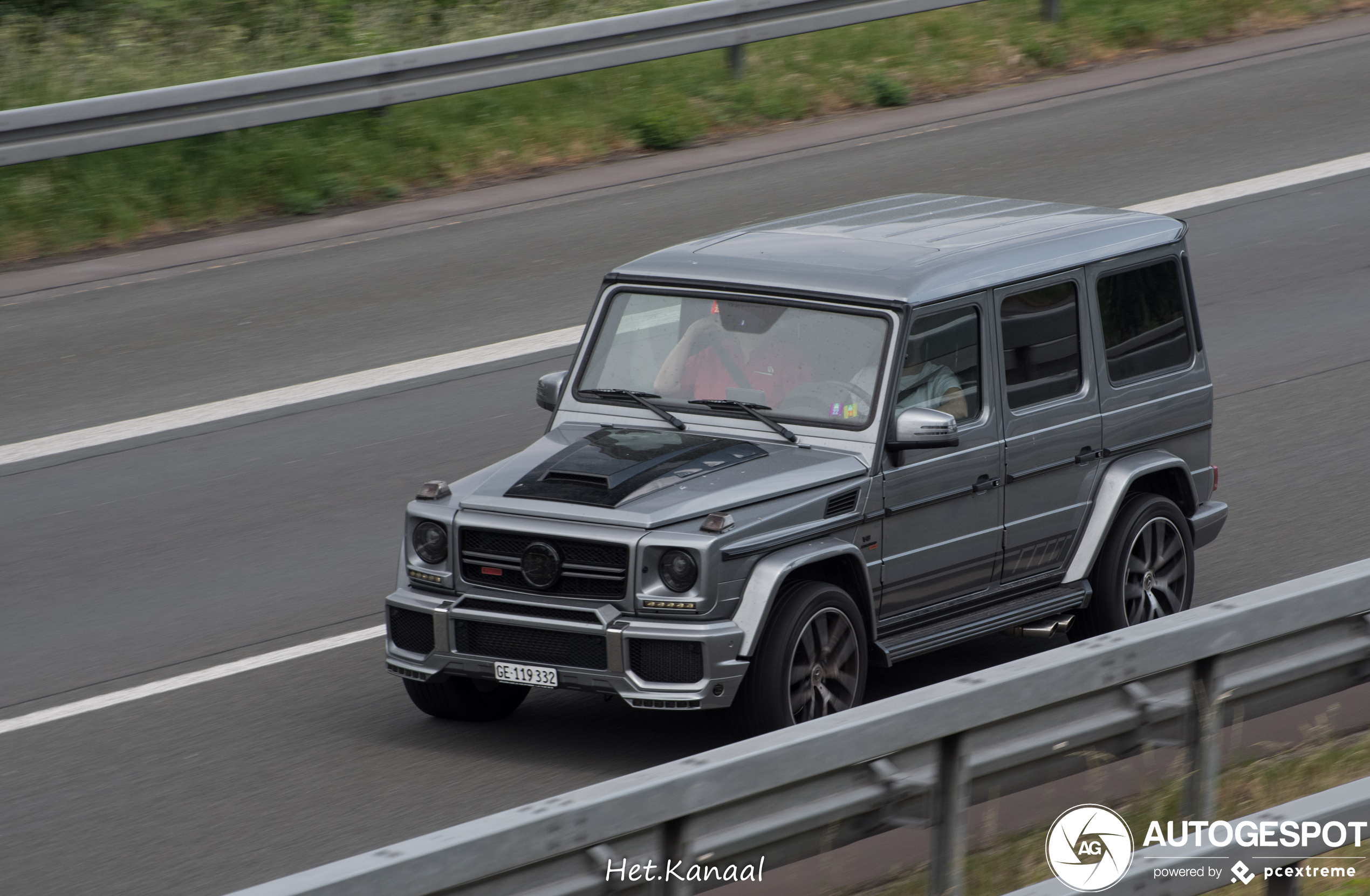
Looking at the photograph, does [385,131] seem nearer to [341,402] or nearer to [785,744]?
[341,402]

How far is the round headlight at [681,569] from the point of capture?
678 centimetres

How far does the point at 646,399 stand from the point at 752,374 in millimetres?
451

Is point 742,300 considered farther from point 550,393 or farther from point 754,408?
point 550,393

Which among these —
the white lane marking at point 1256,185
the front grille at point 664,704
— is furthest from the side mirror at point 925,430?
the white lane marking at point 1256,185

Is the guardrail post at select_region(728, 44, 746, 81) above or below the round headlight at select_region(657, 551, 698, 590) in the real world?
above

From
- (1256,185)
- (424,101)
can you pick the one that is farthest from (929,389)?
(424,101)

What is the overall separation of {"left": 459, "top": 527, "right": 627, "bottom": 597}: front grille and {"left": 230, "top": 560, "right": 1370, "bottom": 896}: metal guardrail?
2128 millimetres

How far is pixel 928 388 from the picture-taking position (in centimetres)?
762

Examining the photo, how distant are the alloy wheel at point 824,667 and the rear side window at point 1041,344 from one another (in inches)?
50.8

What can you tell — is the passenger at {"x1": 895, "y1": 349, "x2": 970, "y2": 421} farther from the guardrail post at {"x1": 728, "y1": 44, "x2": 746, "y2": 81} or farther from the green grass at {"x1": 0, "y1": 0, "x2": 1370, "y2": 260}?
the guardrail post at {"x1": 728, "y1": 44, "x2": 746, "y2": 81}

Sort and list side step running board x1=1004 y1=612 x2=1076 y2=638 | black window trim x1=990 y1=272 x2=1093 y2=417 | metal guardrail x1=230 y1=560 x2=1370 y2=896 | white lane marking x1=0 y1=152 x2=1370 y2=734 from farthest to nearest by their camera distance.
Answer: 1. white lane marking x1=0 y1=152 x2=1370 y2=734
2. side step running board x1=1004 y1=612 x2=1076 y2=638
3. black window trim x1=990 y1=272 x2=1093 y2=417
4. metal guardrail x1=230 y1=560 x2=1370 y2=896

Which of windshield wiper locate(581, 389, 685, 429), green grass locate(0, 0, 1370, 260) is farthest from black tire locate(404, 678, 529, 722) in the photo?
green grass locate(0, 0, 1370, 260)

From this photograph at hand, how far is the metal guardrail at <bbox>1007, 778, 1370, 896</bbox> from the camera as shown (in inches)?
187

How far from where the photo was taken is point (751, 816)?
4.50m
